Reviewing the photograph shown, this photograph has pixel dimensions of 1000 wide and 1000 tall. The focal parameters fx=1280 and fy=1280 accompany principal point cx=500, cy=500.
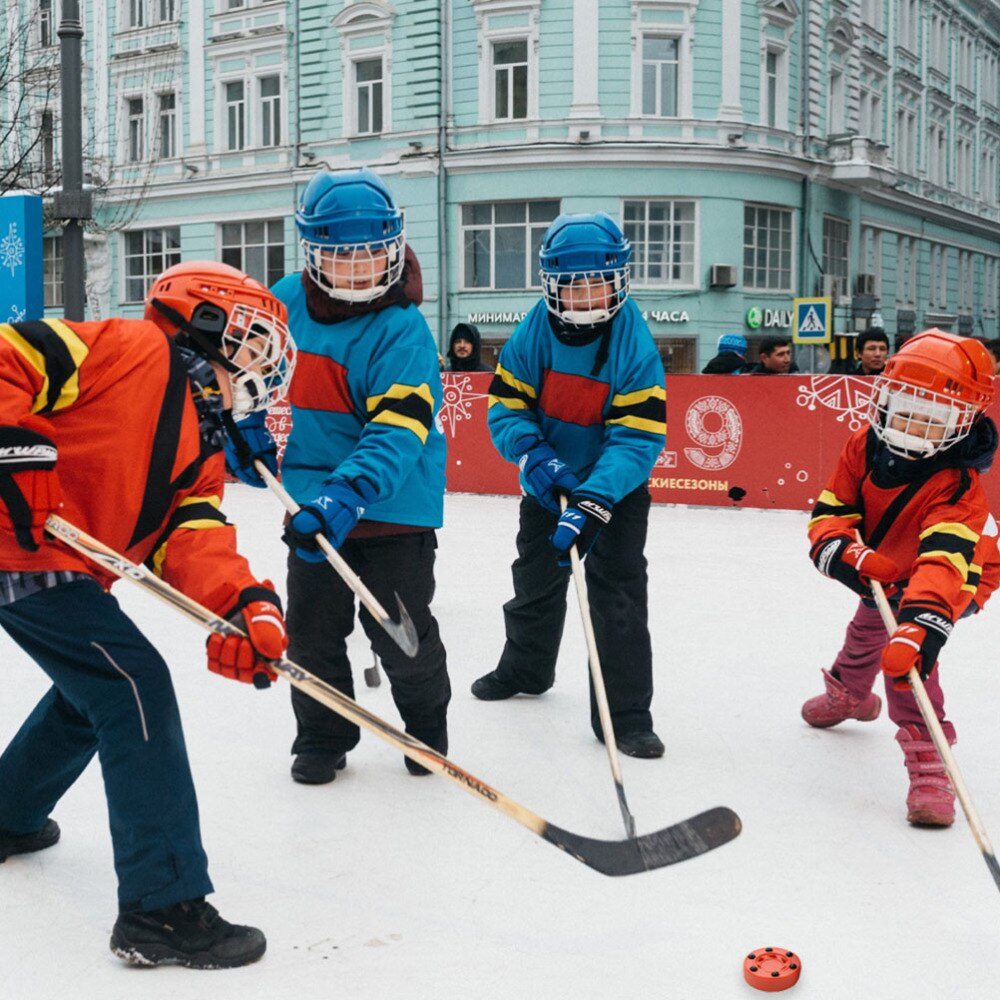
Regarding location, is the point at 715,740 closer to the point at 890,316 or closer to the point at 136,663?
the point at 136,663

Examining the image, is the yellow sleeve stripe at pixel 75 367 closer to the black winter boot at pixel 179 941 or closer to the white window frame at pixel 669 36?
the black winter boot at pixel 179 941

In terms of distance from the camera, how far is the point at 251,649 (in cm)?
243

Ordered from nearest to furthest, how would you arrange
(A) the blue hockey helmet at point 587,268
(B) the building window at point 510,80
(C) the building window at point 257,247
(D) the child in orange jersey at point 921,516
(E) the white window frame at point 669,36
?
(D) the child in orange jersey at point 921,516 → (A) the blue hockey helmet at point 587,268 → (E) the white window frame at point 669,36 → (B) the building window at point 510,80 → (C) the building window at point 257,247

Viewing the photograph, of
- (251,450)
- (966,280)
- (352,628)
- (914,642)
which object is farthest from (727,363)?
(966,280)

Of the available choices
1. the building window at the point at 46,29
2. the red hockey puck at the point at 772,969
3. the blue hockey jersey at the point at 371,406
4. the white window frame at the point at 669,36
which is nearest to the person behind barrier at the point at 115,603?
the blue hockey jersey at the point at 371,406

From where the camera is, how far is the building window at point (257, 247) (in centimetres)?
2278

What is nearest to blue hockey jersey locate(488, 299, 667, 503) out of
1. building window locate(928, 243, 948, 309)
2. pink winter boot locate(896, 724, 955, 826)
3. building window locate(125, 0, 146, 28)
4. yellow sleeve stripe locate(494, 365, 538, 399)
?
yellow sleeve stripe locate(494, 365, 538, 399)

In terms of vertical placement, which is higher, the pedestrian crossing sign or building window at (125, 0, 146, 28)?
building window at (125, 0, 146, 28)

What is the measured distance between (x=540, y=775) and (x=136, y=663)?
154 centimetres

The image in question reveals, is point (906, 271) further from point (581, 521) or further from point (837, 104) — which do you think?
point (581, 521)

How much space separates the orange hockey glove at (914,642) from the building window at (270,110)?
21083mm

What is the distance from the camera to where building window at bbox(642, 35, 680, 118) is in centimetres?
2008

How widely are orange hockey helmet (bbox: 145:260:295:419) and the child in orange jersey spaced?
1.57 metres

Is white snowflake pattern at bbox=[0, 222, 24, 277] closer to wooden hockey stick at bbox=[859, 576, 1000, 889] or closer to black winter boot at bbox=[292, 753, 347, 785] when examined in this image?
black winter boot at bbox=[292, 753, 347, 785]
